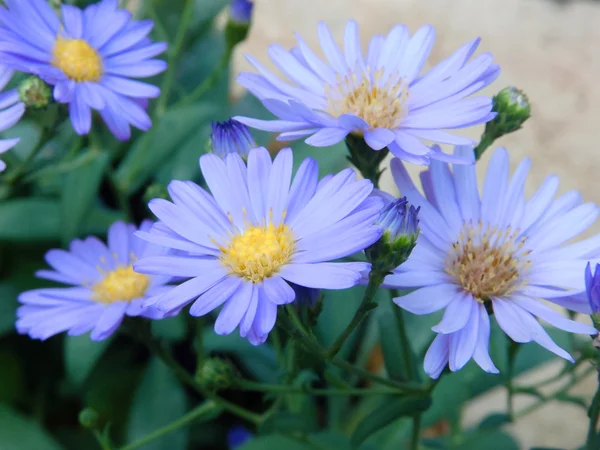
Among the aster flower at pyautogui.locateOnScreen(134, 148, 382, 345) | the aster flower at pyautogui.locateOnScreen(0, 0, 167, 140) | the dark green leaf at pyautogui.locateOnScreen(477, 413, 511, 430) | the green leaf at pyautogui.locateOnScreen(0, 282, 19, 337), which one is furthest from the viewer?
the green leaf at pyautogui.locateOnScreen(0, 282, 19, 337)

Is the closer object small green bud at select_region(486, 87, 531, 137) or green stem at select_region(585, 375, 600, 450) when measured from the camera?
green stem at select_region(585, 375, 600, 450)

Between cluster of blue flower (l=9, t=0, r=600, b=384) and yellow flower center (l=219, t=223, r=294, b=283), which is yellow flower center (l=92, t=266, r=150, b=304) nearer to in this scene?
cluster of blue flower (l=9, t=0, r=600, b=384)

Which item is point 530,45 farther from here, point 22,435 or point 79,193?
point 22,435

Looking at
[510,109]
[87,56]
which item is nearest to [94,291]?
[87,56]

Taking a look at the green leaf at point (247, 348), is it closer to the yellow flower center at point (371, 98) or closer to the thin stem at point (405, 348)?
the thin stem at point (405, 348)

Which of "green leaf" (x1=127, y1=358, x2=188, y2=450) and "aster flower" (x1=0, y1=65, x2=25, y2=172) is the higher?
"aster flower" (x1=0, y1=65, x2=25, y2=172)

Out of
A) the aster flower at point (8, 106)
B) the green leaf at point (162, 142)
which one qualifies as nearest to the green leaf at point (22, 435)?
the green leaf at point (162, 142)

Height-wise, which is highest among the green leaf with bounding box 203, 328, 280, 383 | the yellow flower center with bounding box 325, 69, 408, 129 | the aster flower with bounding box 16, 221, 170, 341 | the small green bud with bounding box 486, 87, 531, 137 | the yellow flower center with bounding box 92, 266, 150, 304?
the yellow flower center with bounding box 325, 69, 408, 129

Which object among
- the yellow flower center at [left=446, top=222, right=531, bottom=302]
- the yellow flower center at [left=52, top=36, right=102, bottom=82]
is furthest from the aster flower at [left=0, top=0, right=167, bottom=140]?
the yellow flower center at [left=446, top=222, right=531, bottom=302]

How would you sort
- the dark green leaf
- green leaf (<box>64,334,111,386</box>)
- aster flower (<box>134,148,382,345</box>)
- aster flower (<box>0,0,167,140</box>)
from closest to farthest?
aster flower (<box>134,148,382,345</box>) < aster flower (<box>0,0,167,140</box>) < the dark green leaf < green leaf (<box>64,334,111,386</box>)
